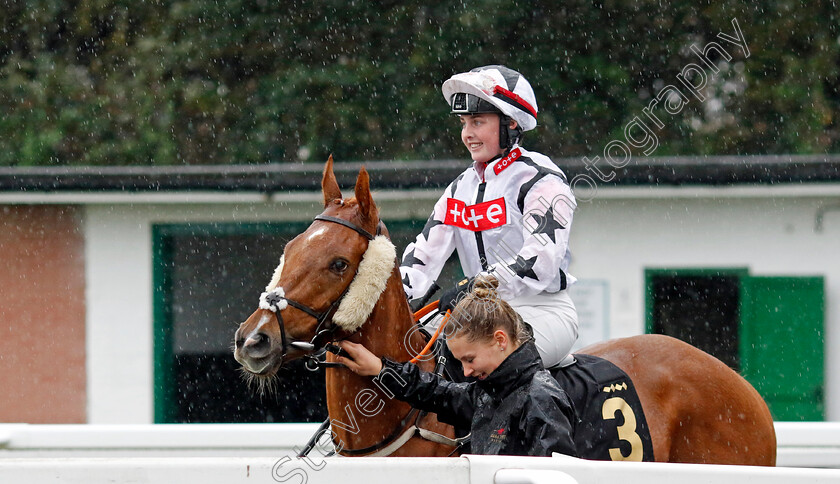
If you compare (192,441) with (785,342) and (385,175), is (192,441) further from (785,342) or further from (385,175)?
(785,342)

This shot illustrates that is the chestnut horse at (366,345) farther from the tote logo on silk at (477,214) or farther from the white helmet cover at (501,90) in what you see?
the white helmet cover at (501,90)

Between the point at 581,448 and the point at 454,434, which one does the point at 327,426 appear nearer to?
the point at 454,434

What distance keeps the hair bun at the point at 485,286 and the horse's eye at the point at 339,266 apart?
0.43 meters

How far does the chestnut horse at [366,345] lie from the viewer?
3.08m

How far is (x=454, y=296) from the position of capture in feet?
11.6

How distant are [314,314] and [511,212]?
877mm

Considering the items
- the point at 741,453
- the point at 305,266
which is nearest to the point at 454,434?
the point at 305,266

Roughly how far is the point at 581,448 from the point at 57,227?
25.1ft

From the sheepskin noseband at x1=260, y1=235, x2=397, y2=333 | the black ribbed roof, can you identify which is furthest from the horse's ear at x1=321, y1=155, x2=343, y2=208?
the black ribbed roof

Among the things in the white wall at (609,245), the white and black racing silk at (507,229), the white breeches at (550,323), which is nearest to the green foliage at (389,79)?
the white wall at (609,245)

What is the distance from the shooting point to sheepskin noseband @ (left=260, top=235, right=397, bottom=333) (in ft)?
10.4

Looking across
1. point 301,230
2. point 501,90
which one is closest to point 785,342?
point 301,230

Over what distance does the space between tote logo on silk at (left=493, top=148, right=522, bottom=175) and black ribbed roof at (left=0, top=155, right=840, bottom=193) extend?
17.3 feet

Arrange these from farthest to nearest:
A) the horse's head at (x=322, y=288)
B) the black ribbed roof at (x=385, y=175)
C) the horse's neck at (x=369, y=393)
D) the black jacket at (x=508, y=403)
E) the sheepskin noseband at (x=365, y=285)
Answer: the black ribbed roof at (x=385, y=175) → the horse's neck at (x=369, y=393) → the sheepskin noseband at (x=365, y=285) → the horse's head at (x=322, y=288) → the black jacket at (x=508, y=403)
